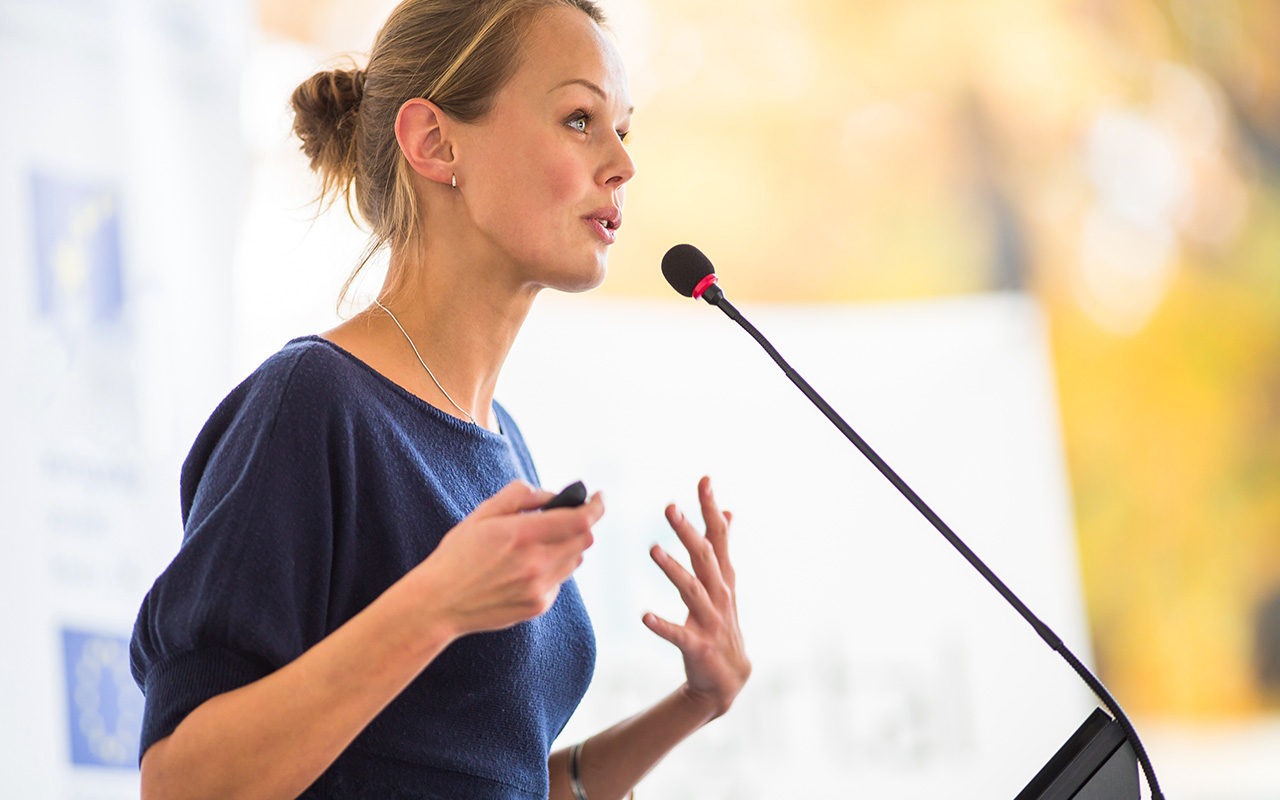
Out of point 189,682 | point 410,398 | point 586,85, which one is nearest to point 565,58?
point 586,85

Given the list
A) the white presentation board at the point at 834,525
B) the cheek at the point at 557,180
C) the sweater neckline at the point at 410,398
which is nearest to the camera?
the sweater neckline at the point at 410,398

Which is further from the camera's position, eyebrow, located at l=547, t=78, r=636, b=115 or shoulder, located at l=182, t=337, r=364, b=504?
eyebrow, located at l=547, t=78, r=636, b=115

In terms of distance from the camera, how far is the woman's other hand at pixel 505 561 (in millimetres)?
708

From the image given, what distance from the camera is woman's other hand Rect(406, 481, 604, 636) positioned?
0.71 m

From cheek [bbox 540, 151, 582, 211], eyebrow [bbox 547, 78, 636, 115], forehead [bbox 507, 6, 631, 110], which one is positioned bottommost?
cheek [bbox 540, 151, 582, 211]

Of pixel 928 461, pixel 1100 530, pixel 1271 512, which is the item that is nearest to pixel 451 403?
pixel 928 461

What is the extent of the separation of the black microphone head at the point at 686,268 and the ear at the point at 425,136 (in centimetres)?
26

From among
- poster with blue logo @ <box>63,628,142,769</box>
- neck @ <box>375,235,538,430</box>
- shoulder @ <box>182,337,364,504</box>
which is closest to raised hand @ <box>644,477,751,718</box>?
neck @ <box>375,235,538,430</box>

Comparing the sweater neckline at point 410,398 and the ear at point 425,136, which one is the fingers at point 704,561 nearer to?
the sweater neckline at point 410,398

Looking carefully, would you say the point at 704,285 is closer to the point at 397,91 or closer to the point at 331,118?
the point at 397,91

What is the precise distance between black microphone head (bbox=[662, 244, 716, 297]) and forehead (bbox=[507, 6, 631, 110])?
18 cm

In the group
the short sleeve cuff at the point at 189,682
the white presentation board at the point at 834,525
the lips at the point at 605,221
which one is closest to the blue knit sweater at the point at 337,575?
the short sleeve cuff at the point at 189,682

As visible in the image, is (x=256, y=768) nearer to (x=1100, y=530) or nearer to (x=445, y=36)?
(x=445, y=36)

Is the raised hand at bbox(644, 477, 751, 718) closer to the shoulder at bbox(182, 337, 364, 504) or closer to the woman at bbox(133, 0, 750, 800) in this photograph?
the woman at bbox(133, 0, 750, 800)
